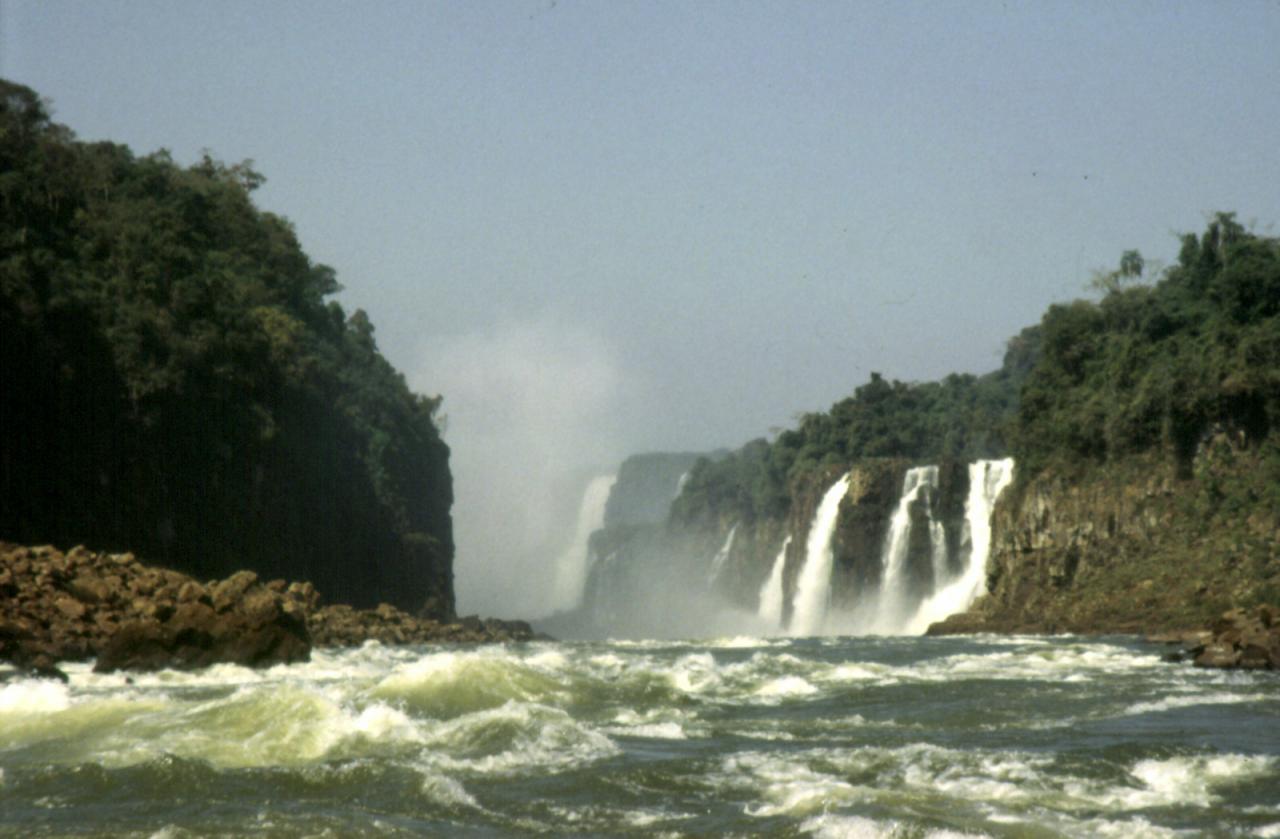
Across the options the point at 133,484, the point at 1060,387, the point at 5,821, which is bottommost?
the point at 5,821

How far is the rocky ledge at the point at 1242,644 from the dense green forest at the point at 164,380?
2789 cm

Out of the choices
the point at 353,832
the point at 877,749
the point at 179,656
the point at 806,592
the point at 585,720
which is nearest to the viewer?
the point at 353,832

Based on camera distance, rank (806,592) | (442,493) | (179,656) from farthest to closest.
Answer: (442,493) < (806,592) < (179,656)

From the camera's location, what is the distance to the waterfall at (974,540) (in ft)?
197

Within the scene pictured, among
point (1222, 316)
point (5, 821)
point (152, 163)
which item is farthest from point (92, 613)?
point (1222, 316)

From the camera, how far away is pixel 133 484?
42.1 meters

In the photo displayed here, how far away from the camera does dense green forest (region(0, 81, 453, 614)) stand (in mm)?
38544

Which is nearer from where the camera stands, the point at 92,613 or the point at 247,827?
the point at 247,827

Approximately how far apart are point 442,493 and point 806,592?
23.9 meters

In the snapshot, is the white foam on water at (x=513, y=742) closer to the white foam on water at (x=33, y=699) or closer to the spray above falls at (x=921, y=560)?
Answer: the white foam on water at (x=33, y=699)

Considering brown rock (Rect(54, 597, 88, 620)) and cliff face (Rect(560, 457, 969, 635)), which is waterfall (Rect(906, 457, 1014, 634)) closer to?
cliff face (Rect(560, 457, 969, 635))

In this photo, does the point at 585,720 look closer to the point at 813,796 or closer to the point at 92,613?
the point at 813,796

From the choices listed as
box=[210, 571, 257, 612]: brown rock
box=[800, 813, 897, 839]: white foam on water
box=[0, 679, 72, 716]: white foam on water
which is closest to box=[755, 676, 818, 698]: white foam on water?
box=[0, 679, 72, 716]: white foam on water

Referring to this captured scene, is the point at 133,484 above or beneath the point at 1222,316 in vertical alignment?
beneath
